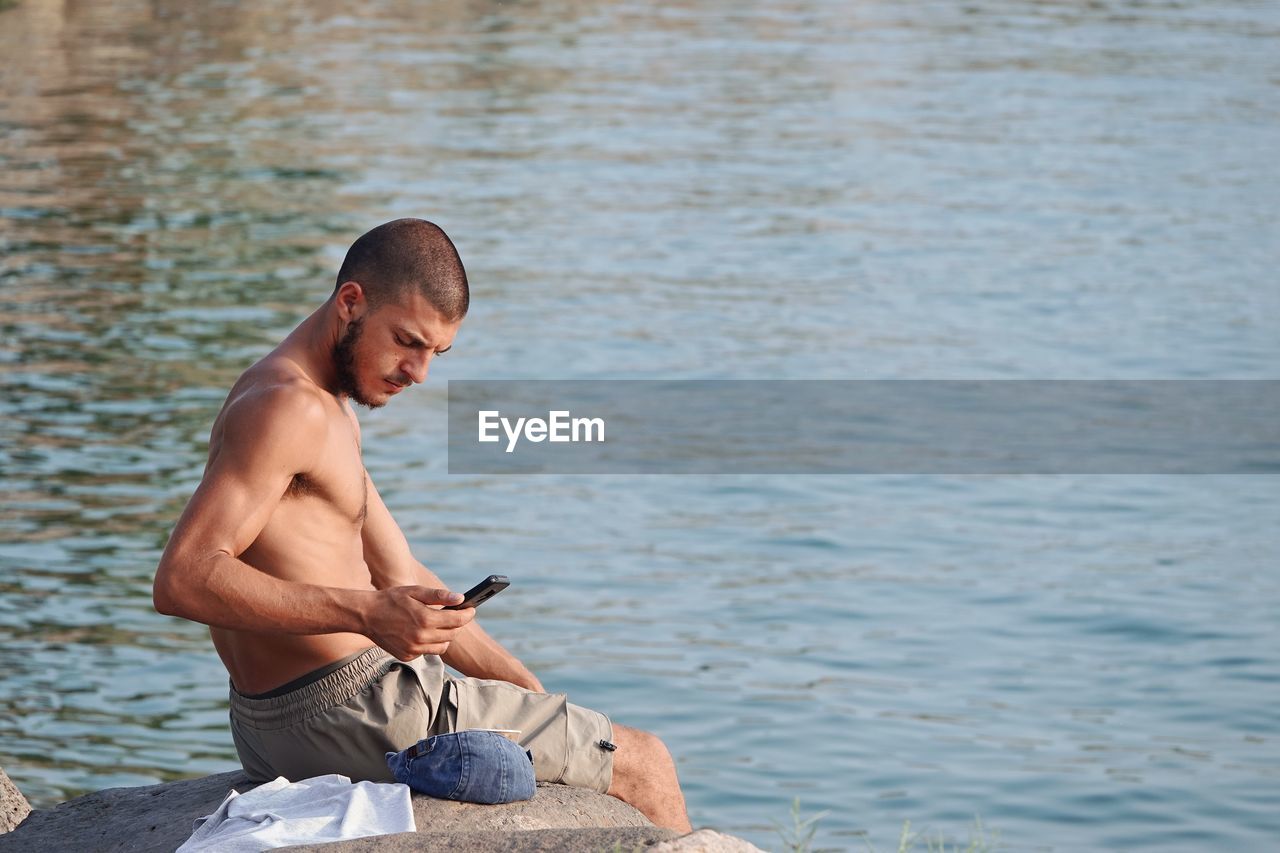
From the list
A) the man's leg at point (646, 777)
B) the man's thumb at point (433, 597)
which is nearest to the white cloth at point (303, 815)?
the man's thumb at point (433, 597)

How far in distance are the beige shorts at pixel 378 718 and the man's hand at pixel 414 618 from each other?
37cm

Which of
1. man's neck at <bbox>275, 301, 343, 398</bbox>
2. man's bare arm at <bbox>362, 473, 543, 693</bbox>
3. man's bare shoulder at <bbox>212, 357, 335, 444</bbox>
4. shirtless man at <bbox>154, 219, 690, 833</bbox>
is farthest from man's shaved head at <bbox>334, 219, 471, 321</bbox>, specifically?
man's bare arm at <bbox>362, 473, 543, 693</bbox>

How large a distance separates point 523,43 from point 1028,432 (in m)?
21.2

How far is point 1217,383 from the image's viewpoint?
50.5 feet

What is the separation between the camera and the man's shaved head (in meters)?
5.08

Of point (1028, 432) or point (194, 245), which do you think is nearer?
point (1028, 432)

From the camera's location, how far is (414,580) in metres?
5.82

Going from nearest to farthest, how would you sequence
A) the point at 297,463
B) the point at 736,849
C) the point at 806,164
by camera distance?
the point at 736,849 < the point at 297,463 < the point at 806,164

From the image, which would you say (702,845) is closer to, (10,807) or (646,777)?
(646,777)

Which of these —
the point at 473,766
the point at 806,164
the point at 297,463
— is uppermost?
the point at 297,463

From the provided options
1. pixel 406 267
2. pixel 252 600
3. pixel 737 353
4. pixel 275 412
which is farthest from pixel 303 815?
pixel 737 353

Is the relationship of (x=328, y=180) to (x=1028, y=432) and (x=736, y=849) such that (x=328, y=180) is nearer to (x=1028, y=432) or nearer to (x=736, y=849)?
(x=1028, y=432)

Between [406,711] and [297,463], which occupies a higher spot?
[297,463]

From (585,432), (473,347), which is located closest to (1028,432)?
(585,432)
